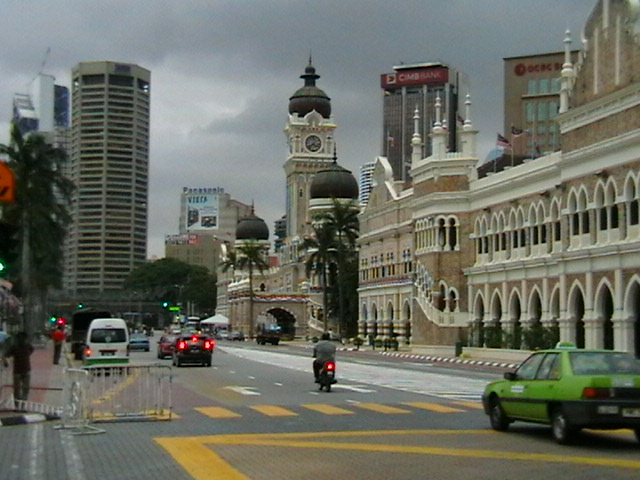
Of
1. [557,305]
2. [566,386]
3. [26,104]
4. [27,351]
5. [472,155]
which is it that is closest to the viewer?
[566,386]

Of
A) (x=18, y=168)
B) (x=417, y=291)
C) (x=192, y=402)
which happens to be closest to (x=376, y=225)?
(x=417, y=291)

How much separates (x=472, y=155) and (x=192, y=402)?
4416cm

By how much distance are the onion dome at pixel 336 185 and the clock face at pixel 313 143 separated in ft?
80.7

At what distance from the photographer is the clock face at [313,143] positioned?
143375 mm

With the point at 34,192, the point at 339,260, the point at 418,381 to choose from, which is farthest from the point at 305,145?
the point at 418,381

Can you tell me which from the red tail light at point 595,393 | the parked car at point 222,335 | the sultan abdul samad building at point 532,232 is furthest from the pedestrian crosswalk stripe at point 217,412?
the parked car at point 222,335

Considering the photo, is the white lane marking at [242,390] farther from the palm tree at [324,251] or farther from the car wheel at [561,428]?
the palm tree at [324,251]

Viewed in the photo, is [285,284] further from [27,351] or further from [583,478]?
[583,478]

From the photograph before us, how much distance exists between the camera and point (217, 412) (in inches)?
900

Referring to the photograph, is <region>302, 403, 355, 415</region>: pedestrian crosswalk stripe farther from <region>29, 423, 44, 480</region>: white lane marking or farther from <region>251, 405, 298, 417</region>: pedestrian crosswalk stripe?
<region>29, 423, 44, 480</region>: white lane marking

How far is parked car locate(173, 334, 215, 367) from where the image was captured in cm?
4622

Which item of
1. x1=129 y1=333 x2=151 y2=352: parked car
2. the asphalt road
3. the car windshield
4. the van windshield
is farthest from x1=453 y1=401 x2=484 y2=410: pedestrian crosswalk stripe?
x1=129 y1=333 x2=151 y2=352: parked car

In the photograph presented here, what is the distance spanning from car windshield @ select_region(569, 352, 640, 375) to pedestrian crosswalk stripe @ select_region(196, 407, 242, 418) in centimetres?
761

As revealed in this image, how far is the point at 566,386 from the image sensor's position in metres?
16.3
